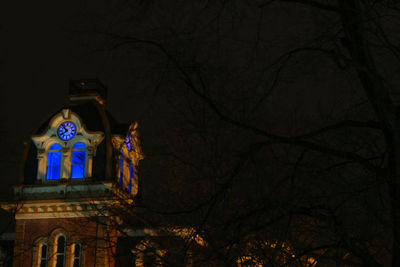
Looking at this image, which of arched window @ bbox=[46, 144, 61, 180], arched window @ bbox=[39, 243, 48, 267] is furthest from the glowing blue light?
arched window @ bbox=[39, 243, 48, 267]

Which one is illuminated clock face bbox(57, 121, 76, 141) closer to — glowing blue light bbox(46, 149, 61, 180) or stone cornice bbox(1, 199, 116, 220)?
glowing blue light bbox(46, 149, 61, 180)

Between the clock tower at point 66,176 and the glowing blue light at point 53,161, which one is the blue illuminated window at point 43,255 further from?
the glowing blue light at point 53,161

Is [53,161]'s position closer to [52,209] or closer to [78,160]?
[78,160]

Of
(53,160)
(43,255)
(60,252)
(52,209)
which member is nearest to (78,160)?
(53,160)

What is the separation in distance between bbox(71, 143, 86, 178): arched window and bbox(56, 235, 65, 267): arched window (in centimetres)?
345

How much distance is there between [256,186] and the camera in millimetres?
8734

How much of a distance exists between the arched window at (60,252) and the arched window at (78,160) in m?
3.45

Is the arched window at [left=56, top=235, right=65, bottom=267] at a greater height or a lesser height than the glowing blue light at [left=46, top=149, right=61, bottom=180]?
lesser

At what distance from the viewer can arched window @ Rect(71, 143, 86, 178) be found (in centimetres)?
3278

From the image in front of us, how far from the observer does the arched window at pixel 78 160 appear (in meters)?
32.8

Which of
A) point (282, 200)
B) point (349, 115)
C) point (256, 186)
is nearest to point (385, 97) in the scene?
point (349, 115)

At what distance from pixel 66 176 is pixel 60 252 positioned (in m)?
4.01

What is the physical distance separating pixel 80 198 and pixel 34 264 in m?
4.14

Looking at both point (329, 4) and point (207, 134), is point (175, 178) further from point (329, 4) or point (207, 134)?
point (329, 4)
